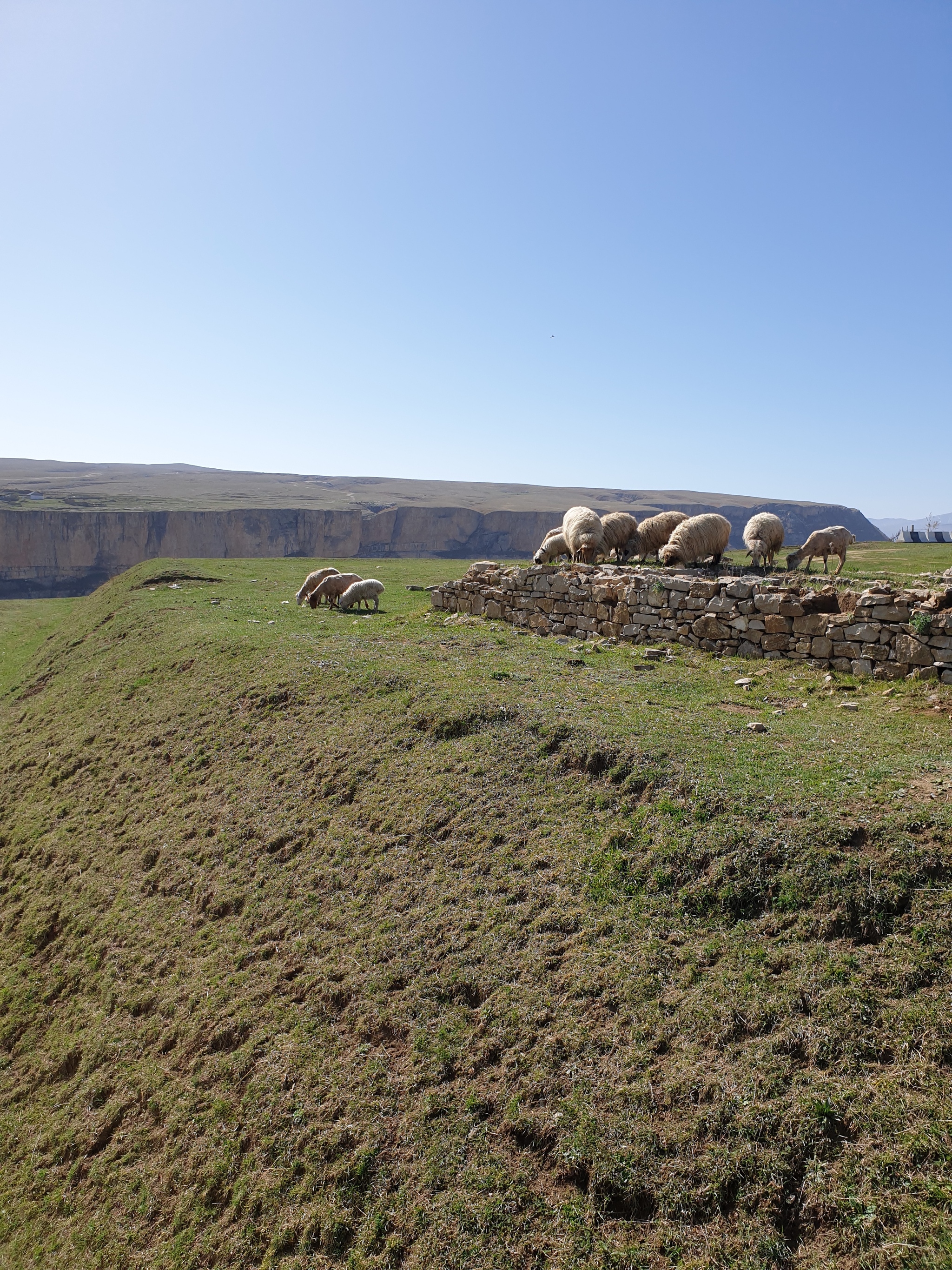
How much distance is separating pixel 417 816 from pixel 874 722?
5.79 m

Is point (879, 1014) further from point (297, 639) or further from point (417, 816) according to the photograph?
point (297, 639)

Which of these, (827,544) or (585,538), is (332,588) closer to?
(585,538)

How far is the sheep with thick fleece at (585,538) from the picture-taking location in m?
19.3

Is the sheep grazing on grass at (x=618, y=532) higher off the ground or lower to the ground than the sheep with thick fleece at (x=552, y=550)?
higher

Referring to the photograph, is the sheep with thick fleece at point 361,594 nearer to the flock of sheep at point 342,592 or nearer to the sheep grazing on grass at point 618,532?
the flock of sheep at point 342,592

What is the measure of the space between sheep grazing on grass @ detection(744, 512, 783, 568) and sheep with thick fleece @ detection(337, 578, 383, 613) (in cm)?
1070

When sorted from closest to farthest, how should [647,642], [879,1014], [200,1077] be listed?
[879,1014] < [200,1077] < [647,642]

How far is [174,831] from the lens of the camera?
9.95 m

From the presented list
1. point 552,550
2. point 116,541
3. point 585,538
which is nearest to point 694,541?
point 585,538

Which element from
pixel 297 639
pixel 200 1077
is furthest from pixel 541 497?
pixel 200 1077

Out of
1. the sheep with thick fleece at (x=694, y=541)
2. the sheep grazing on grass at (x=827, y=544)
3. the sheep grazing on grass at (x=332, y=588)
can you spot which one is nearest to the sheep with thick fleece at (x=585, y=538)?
the sheep with thick fleece at (x=694, y=541)

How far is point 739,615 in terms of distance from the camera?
12.3 metres

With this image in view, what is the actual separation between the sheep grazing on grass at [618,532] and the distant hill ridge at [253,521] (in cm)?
5588

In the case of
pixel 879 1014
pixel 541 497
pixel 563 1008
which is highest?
pixel 541 497
